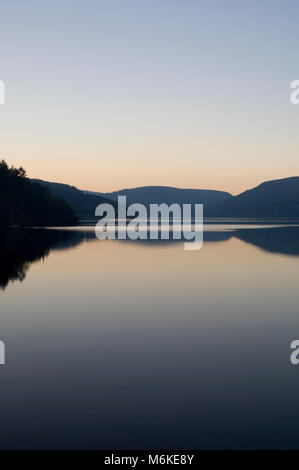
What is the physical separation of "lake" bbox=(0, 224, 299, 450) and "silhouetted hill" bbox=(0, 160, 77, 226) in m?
89.2

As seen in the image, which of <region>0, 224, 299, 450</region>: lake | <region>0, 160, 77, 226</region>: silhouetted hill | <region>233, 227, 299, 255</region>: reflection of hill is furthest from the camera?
<region>0, 160, 77, 226</region>: silhouetted hill

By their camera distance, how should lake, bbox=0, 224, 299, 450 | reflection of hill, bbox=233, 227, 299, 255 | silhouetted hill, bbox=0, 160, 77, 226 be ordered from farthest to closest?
1. silhouetted hill, bbox=0, 160, 77, 226
2. reflection of hill, bbox=233, 227, 299, 255
3. lake, bbox=0, 224, 299, 450

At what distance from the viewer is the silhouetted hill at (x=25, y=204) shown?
113 meters

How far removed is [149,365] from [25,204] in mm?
120184

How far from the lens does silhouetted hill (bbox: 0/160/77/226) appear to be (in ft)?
371

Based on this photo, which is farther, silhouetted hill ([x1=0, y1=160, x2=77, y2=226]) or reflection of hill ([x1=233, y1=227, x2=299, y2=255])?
silhouetted hill ([x1=0, y1=160, x2=77, y2=226])

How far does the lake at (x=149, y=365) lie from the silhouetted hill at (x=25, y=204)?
8924cm

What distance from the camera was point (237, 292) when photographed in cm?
2445

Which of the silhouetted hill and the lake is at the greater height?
the silhouetted hill

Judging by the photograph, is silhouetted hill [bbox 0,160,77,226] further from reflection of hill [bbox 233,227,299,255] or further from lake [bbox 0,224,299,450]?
lake [bbox 0,224,299,450]

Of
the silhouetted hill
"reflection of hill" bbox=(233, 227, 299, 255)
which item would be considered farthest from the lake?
the silhouetted hill

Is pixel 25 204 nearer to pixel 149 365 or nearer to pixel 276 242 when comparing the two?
pixel 276 242

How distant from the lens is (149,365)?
492 inches

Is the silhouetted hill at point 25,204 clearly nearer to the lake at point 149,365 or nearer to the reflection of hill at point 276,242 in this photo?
the reflection of hill at point 276,242
